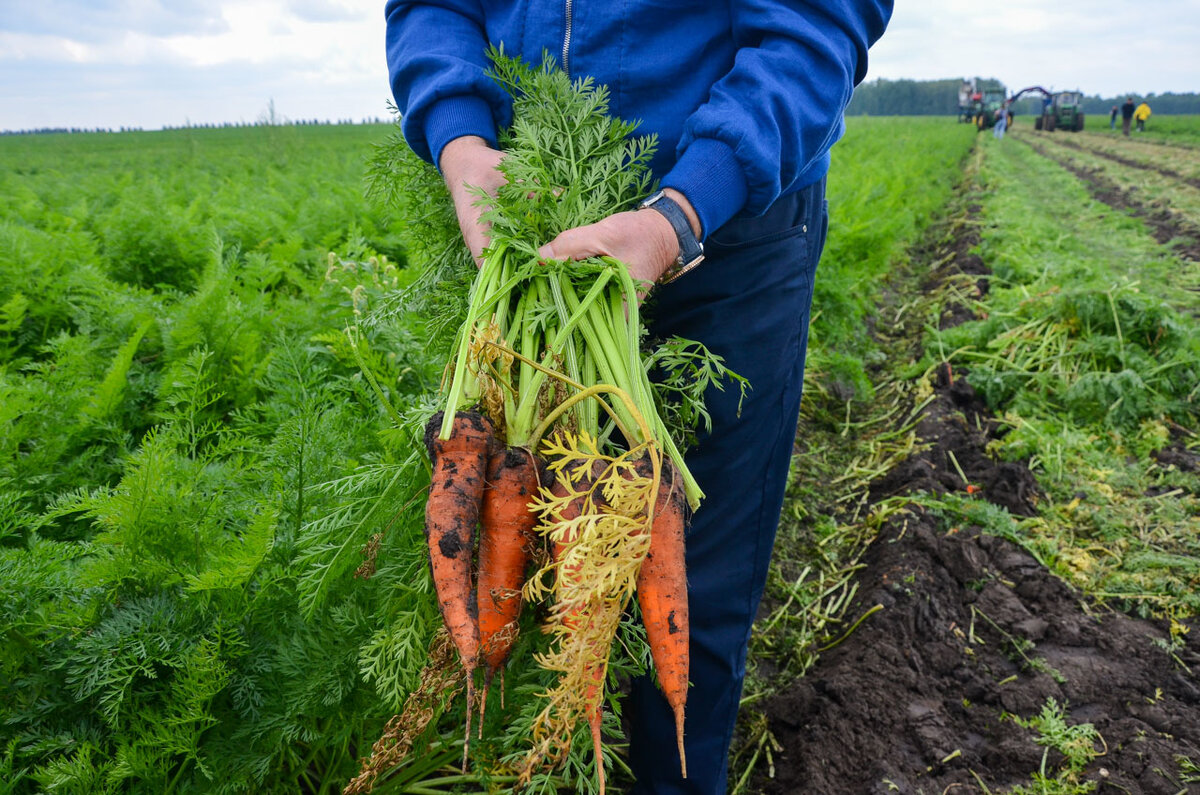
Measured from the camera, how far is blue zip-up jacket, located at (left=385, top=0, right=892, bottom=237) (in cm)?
152

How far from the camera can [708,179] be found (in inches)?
59.4

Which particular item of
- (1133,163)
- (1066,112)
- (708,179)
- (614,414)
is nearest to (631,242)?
(708,179)

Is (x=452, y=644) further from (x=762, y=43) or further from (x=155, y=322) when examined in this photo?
(x=155, y=322)

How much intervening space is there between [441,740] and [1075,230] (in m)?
13.4

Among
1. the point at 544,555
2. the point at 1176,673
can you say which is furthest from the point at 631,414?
the point at 1176,673

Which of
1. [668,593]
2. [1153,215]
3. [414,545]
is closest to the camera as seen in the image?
[668,593]

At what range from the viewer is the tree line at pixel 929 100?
94375mm

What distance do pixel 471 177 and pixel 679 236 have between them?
0.50m

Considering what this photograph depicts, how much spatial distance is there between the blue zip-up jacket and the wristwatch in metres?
0.03

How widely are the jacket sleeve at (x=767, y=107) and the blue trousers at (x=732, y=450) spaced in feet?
0.79

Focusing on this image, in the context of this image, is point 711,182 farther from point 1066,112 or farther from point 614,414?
point 1066,112

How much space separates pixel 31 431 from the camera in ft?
8.40

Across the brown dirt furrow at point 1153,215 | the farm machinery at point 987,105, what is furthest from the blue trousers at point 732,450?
the farm machinery at point 987,105

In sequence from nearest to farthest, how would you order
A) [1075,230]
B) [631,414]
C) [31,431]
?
[631,414] < [31,431] < [1075,230]
